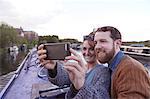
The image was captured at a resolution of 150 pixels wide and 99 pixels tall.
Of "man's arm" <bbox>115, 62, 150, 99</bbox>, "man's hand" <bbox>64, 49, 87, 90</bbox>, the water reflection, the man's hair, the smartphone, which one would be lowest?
the water reflection

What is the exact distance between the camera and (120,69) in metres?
1.87

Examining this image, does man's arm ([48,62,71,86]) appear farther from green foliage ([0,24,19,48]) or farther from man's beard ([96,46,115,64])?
green foliage ([0,24,19,48])

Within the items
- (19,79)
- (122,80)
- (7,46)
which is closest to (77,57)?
(122,80)

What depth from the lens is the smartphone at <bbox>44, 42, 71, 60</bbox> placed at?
1.46 metres

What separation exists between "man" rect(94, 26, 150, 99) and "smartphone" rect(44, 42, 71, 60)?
1.69 ft

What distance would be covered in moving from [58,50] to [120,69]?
548 mm

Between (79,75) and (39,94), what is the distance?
2.43 meters

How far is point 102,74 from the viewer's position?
75.9 inches

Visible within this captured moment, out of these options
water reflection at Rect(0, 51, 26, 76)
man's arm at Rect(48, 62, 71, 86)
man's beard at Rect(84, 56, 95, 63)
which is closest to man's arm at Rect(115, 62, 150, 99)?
man's arm at Rect(48, 62, 71, 86)

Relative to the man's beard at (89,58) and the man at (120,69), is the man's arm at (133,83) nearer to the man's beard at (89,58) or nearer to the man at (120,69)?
the man at (120,69)

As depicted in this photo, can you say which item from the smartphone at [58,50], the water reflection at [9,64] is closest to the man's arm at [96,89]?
the smartphone at [58,50]

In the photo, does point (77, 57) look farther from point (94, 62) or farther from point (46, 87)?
point (46, 87)

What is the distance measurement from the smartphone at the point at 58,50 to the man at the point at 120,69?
52 cm

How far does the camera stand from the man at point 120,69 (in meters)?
1.77
